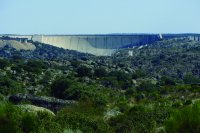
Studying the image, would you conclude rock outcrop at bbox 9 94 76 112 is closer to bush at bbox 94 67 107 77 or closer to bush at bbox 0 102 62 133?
bush at bbox 0 102 62 133

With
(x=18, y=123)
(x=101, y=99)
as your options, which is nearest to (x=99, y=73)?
(x=101, y=99)

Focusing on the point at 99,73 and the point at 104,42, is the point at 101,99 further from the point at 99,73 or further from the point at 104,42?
the point at 104,42

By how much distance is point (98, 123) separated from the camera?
58.9ft

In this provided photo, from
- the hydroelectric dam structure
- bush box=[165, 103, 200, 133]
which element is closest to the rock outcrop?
bush box=[165, 103, 200, 133]

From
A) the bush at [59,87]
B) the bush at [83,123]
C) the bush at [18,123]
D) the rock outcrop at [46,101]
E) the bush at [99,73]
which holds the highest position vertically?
the bush at [18,123]

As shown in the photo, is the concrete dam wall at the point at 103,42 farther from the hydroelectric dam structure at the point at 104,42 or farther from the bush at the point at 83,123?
the bush at the point at 83,123

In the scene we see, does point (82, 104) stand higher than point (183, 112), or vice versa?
point (183, 112)

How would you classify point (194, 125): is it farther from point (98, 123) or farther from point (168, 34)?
point (168, 34)

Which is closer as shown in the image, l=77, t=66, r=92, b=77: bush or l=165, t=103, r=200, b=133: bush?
l=165, t=103, r=200, b=133: bush

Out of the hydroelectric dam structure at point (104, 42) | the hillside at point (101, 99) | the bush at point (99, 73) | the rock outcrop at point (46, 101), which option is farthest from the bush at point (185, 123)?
the hydroelectric dam structure at point (104, 42)

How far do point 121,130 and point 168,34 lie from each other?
182821 mm

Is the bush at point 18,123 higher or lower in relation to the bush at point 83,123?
higher

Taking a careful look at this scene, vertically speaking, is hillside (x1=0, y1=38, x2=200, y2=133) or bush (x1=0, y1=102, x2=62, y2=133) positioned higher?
bush (x1=0, y1=102, x2=62, y2=133)

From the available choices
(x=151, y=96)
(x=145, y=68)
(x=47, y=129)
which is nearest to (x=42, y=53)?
(x=145, y=68)
